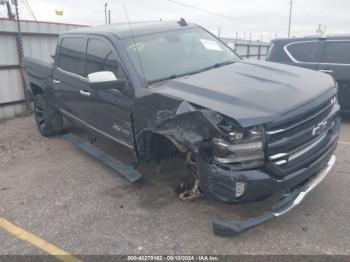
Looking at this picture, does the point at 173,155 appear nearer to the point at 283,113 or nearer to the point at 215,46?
the point at 283,113

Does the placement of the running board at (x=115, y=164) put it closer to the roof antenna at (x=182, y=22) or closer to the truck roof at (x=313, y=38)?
the roof antenna at (x=182, y=22)

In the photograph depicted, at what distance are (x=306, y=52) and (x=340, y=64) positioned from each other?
0.77m

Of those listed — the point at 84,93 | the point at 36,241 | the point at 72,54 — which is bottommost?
the point at 36,241

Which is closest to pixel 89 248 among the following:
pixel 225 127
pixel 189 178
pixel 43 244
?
pixel 43 244

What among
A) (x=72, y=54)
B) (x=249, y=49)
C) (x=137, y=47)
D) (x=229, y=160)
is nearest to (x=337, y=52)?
(x=137, y=47)

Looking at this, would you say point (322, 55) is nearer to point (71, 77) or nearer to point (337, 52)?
point (337, 52)

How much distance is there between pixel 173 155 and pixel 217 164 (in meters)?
0.96

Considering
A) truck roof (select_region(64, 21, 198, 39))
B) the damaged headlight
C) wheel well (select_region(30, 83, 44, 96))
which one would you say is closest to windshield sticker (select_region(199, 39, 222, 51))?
truck roof (select_region(64, 21, 198, 39))

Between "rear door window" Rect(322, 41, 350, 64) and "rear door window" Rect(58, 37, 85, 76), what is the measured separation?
5.01 meters

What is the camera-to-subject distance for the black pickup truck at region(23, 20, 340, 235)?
3037 mm

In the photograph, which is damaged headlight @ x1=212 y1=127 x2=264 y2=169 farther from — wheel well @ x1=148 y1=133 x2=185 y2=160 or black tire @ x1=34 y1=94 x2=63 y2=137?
black tire @ x1=34 y1=94 x2=63 y2=137

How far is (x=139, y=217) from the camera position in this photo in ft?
12.6

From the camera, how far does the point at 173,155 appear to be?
398 centimetres

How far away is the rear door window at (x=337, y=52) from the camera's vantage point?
740 cm
